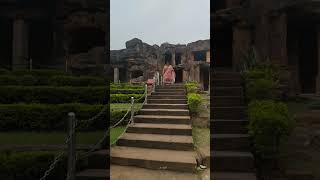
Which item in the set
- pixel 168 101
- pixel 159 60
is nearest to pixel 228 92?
pixel 168 101

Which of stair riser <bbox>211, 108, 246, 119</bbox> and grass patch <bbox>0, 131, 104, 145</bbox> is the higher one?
stair riser <bbox>211, 108, 246, 119</bbox>

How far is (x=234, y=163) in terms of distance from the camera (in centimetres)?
610

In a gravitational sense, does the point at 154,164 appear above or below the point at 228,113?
below

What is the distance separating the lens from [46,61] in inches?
548

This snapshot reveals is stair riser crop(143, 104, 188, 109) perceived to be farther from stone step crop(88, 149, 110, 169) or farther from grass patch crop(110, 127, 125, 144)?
stone step crop(88, 149, 110, 169)

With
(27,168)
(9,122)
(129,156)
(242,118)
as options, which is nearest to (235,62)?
(242,118)

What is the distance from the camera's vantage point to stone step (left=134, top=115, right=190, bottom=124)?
31.2 feet

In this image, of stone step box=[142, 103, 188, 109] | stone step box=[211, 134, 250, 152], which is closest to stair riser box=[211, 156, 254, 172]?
stone step box=[211, 134, 250, 152]

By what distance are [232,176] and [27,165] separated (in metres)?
3.06

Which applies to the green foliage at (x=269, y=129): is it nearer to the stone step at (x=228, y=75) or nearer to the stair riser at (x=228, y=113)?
the stair riser at (x=228, y=113)

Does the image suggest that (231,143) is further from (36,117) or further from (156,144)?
(36,117)

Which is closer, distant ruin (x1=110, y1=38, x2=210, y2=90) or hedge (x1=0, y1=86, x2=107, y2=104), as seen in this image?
hedge (x1=0, y1=86, x2=107, y2=104)

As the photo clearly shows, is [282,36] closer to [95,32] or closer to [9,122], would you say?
[9,122]

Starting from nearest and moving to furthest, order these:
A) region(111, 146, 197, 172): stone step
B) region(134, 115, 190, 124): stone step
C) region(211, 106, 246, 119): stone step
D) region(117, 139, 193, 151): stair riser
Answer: region(111, 146, 197, 172): stone step < region(211, 106, 246, 119): stone step < region(117, 139, 193, 151): stair riser < region(134, 115, 190, 124): stone step
